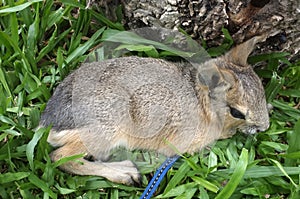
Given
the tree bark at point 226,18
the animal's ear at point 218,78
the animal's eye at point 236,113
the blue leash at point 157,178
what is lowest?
the blue leash at point 157,178

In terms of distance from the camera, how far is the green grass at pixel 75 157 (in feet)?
14.4

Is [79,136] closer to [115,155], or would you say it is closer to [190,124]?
[115,155]

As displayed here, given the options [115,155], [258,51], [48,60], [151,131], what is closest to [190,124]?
[151,131]

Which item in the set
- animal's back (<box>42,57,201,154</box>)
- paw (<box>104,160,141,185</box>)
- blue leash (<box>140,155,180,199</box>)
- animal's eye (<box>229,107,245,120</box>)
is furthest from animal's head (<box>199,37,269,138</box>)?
paw (<box>104,160,141,185</box>)

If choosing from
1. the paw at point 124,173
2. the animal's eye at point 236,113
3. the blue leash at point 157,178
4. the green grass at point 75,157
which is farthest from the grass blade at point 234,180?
the paw at point 124,173

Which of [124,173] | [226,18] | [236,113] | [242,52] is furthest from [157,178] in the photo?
[226,18]

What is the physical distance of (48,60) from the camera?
514cm

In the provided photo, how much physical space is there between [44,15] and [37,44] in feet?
0.85

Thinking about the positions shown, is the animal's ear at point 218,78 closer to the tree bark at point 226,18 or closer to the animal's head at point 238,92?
the animal's head at point 238,92

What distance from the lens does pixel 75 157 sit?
429 centimetres

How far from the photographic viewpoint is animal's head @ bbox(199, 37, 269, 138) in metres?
4.28

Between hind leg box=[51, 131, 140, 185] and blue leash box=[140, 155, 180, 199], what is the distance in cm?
15

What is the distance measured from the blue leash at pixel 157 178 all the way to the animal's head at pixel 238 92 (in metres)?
0.53

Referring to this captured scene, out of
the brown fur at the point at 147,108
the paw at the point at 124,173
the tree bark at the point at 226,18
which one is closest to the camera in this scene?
the brown fur at the point at 147,108
